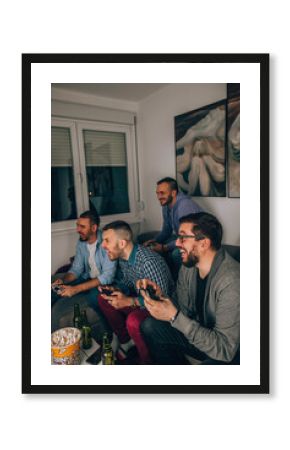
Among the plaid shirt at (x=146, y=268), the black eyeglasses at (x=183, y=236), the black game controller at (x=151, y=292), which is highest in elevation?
the black eyeglasses at (x=183, y=236)

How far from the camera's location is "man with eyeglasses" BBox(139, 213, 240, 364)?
1376mm

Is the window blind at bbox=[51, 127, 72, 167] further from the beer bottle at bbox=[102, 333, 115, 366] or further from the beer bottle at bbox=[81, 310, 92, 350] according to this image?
the beer bottle at bbox=[102, 333, 115, 366]

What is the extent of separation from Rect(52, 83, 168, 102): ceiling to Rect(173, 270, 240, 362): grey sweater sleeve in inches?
30.1

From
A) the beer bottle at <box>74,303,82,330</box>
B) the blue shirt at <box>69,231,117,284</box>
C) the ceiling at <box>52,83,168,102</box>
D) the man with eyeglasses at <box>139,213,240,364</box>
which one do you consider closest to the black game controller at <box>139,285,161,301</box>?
the man with eyeglasses at <box>139,213,240,364</box>

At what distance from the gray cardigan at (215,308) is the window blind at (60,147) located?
1.92 ft

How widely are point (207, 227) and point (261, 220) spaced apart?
0.21 metres

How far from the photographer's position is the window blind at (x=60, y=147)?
1.37 metres

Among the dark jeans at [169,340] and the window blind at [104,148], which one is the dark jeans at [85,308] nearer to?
the dark jeans at [169,340]

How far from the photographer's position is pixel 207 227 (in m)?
1.37

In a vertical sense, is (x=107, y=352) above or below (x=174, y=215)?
below

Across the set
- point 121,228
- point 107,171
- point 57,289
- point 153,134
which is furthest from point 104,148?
point 57,289

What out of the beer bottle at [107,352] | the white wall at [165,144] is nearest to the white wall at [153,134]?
the white wall at [165,144]

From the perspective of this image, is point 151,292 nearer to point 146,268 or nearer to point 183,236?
point 146,268
